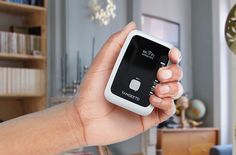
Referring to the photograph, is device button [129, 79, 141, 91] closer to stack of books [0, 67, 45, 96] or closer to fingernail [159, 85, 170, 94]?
fingernail [159, 85, 170, 94]

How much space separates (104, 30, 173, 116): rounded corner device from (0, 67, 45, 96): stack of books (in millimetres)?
2892

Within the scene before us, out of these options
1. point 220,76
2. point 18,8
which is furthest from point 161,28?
point 18,8

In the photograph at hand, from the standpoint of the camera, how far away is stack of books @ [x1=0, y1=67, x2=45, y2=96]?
337 centimetres

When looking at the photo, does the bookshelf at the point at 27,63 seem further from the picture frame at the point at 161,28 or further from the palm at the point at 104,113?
the palm at the point at 104,113

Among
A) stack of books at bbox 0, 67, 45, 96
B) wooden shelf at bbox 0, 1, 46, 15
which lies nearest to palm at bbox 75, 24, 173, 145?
stack of books at bbox 0, 67, 45, 96

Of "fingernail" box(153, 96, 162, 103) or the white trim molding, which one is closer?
"fingernail" box(153, 96, 162, 103)

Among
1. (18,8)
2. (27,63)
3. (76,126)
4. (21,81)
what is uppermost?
(18,8)

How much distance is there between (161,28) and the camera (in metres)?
4.99

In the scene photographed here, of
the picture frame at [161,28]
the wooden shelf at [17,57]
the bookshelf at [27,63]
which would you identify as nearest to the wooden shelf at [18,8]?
the bookshelf at [27,63]

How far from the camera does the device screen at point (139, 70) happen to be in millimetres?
624

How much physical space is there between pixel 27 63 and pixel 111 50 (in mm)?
3262

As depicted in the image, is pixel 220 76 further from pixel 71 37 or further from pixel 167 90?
pixel 167 90

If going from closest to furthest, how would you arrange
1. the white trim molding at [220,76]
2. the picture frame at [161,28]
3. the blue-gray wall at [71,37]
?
the blue-gray wall at [71,37], the picture frame at [161,28], the white trim molding at [220,76]

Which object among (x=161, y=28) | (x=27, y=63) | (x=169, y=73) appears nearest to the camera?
(x=169, y=73)
